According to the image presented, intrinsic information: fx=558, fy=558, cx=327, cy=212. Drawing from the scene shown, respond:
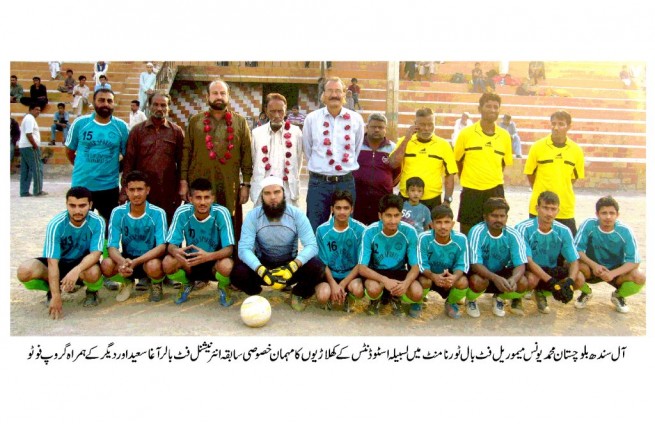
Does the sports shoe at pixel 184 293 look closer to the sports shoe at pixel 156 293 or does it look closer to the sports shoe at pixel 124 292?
the sports shoe at pixel 156 293

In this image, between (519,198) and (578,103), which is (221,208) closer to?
(519,198)

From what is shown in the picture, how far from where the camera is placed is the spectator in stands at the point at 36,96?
694 inches

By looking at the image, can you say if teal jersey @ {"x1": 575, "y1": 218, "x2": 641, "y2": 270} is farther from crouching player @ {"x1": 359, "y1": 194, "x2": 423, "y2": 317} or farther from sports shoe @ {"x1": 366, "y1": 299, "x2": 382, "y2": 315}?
sports shoe @ {"x1": 366, "y1": 299, "x2": 382, "y2": 315}

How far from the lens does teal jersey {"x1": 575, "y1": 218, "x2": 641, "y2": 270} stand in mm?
5660

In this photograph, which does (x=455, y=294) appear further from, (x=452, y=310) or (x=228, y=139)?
(x=228, y=139)

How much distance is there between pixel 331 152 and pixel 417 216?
3.80 ft

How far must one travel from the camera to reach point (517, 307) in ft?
18.2

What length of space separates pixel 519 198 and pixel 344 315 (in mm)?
9497

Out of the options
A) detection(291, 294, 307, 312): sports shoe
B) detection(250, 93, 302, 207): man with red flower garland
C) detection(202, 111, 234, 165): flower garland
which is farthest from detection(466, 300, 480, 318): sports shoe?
detection(202, 111, 234, 165): flower garland

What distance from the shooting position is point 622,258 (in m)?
5.70

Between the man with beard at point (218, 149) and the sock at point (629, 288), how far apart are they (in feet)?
13.2

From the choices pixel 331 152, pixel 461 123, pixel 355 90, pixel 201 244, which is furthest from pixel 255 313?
pixel 355 90

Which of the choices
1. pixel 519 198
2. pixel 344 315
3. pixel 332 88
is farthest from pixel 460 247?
pixel 519 198

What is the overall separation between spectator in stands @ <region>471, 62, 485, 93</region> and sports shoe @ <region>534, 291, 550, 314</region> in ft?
53.2
